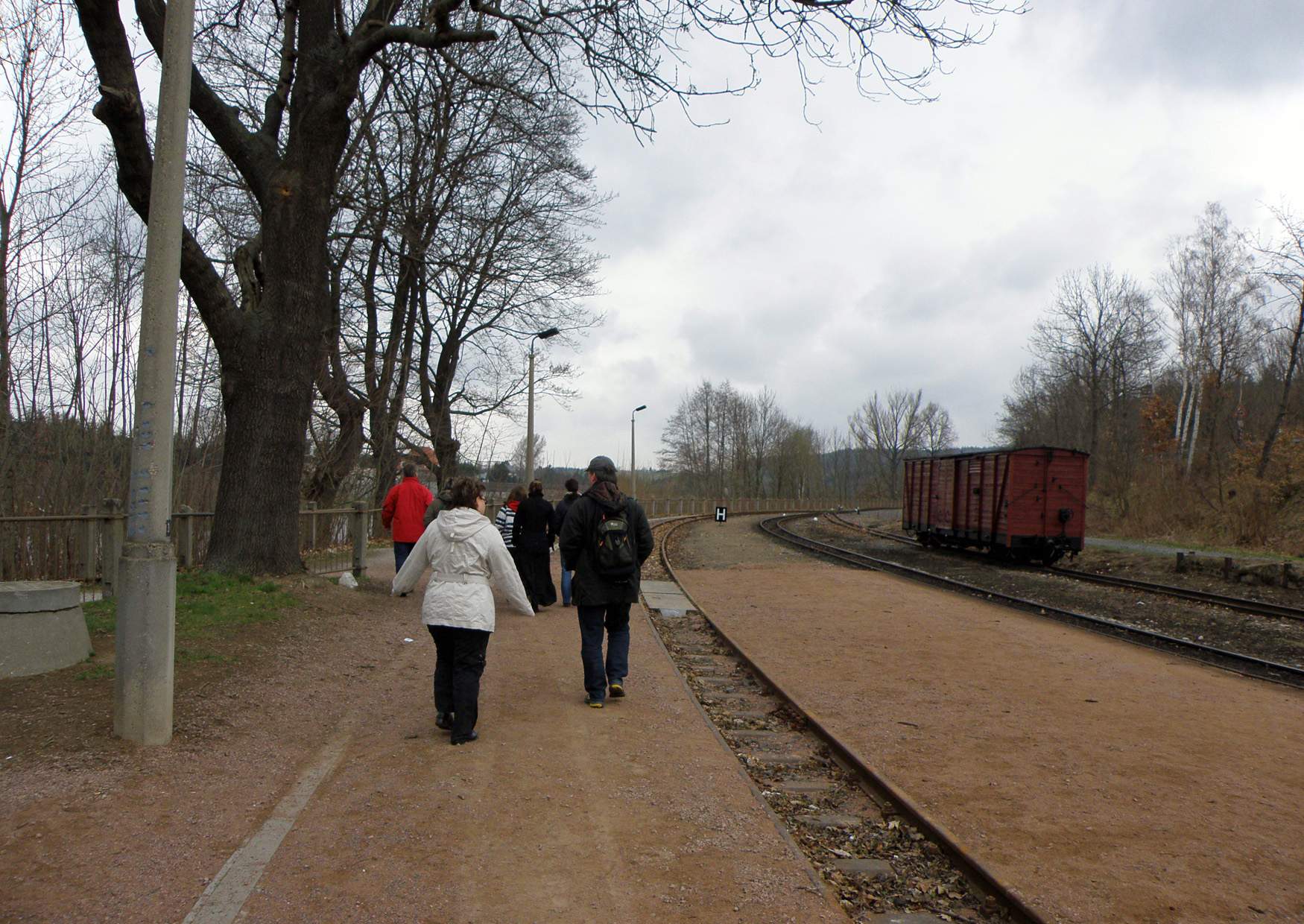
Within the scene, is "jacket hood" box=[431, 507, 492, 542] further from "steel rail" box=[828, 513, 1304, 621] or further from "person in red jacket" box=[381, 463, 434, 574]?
"steel rail" box=[828, 513, 1304, 621]

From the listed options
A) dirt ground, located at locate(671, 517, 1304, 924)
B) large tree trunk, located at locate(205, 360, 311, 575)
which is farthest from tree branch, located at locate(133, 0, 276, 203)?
dirt ground, located at locate(671, 517, 1304, 924)

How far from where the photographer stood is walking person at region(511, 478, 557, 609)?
1249cm

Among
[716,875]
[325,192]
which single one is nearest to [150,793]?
[716,875]

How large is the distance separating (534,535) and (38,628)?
21.5 ft

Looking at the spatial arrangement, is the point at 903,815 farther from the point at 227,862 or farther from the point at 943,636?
the point at 943,636

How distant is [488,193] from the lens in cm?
2464

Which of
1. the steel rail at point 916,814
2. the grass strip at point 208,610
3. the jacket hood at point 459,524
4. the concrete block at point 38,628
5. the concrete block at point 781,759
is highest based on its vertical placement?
the jacket hood at point 459,524

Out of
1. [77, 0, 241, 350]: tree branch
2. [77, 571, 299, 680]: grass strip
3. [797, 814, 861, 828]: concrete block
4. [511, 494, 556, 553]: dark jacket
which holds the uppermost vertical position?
[77, 0, 241, 350]: tree branch

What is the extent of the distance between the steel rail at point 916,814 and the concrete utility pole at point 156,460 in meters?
4.15

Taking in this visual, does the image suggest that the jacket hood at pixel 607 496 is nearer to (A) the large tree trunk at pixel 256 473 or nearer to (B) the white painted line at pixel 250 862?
(B) the white painted line at pixel 250 862

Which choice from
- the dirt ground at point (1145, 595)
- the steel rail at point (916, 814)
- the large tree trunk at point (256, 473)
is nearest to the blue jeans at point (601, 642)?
the steel rail at point (916, 814)

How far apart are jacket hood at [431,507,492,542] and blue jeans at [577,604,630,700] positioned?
53.2 inches

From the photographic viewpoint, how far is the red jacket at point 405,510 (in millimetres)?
11750

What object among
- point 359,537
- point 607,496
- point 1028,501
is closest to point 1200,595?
point 1028,501
